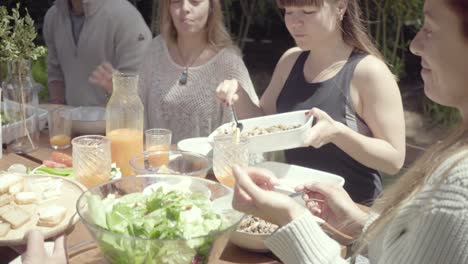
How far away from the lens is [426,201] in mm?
1125

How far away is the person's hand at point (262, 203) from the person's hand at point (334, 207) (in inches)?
12.3

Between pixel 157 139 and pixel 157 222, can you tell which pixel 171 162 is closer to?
pixel 157 139

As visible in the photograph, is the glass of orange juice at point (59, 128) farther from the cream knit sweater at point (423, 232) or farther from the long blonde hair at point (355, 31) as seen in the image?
the cream knit sweater at point (423, 232)

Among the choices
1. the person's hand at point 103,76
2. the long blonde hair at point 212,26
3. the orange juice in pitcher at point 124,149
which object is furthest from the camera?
the long blonde hair at point 212,26

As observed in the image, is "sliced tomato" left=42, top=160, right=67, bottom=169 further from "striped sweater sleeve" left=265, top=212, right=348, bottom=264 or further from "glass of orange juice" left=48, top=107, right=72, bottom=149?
Answer: "striped sweater sleeve" left=265, top=212, right=348, bottom=264

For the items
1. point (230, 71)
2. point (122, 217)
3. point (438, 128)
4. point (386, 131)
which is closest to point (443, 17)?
point (122, 217)

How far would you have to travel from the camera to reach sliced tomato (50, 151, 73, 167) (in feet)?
6.79

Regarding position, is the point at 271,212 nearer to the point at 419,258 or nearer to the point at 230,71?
the point at 419,258

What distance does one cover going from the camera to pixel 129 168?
6.64ft

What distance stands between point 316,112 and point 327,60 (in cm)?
41

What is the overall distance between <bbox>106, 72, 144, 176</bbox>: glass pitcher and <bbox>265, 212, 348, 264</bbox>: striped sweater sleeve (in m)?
0.85

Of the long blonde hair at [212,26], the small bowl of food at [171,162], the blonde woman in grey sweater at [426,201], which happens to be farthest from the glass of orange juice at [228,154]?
the long blonde hair at [212,26]

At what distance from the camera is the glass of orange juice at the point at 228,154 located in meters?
1.86

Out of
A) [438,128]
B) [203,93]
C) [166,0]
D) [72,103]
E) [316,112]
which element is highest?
[166,0]
